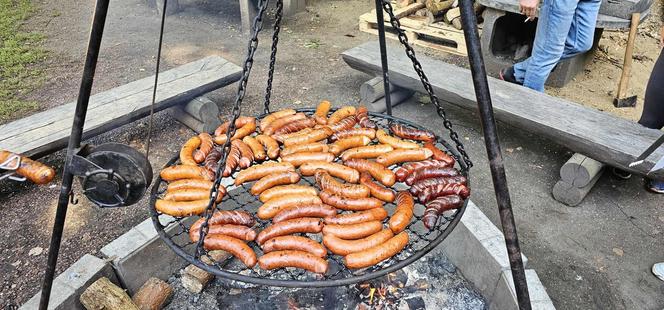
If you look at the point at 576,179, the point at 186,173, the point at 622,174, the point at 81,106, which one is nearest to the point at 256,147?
the point at 186,173

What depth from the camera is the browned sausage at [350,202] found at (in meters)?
2.35

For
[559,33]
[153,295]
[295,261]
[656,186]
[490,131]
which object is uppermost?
[490,131]

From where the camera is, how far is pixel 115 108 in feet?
15.2

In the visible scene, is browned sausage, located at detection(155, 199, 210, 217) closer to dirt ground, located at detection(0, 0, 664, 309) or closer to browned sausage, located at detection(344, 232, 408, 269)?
browned sausage, located at detection(344, 232, 408, 269)

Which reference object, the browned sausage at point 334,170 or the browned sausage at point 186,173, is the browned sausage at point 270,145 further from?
the browned sausage at point 186,173

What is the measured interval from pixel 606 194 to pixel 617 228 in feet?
1.62

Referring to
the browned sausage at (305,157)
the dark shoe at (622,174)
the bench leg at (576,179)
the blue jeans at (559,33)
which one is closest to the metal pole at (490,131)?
the browned sausage at (305,157)

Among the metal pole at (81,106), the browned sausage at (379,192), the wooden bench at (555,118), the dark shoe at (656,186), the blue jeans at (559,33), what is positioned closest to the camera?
the metal pole at (81,106)

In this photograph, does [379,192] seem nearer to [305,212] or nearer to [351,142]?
[305,212]

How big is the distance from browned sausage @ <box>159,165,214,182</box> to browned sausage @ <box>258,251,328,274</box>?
27.1 inches

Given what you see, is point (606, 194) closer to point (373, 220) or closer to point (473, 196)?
point (473, 196)

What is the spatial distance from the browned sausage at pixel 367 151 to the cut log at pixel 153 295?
150 cm

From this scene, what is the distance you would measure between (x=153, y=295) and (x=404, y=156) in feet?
6.18

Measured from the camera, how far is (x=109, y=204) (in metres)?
2.13
